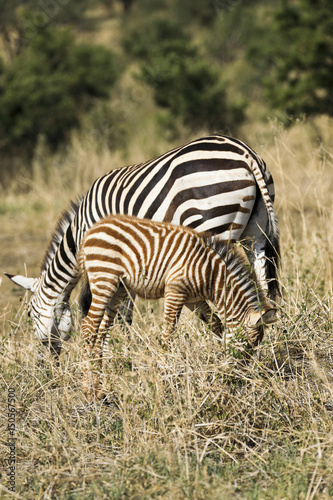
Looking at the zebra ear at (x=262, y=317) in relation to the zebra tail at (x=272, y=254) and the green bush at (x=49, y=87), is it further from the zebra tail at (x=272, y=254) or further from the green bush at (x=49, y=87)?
the green bush at (x=49, y=87)

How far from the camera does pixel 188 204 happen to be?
5113 millimetres

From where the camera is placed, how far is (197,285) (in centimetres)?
460

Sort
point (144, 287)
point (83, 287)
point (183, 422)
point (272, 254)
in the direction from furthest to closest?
point (272, 254)
point (83, 287)
point (144, 287)
point (183, 422)

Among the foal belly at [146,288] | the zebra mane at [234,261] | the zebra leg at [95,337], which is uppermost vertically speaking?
the zebra mane at [234,261]

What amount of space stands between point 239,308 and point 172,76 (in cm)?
1196

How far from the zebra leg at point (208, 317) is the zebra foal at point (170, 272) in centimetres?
17

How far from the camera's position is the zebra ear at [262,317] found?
450 cm

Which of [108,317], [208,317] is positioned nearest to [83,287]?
[108,317]

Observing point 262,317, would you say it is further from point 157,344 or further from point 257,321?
point 157,344

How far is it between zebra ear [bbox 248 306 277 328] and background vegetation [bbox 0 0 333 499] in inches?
6.8

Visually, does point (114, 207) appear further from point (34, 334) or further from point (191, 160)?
point (34, 334)

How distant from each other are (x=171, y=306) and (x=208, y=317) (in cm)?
62

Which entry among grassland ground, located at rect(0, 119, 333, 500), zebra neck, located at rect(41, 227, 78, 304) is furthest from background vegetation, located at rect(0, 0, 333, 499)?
zebra neck, located at rect(41, 227, 78, 304)

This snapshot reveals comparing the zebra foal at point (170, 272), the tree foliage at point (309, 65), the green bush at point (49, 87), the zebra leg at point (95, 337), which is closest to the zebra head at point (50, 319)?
the zebra leg at point (95, 337)
